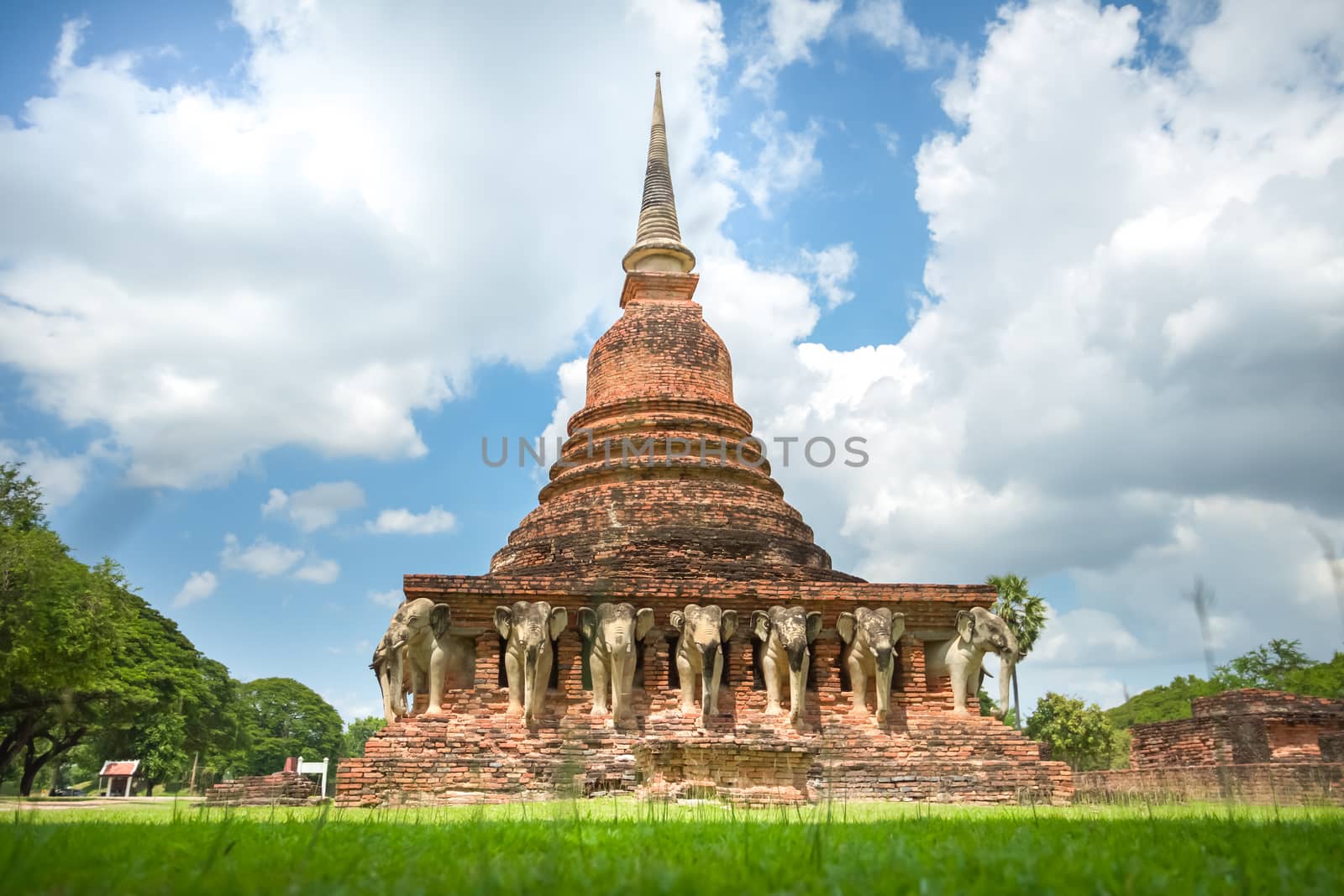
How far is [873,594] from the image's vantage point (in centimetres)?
1568

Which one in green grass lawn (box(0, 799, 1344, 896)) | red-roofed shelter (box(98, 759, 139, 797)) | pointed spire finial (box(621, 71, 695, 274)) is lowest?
red-roofed shelter (box(98, 759, 139, 797))

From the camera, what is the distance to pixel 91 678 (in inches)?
847

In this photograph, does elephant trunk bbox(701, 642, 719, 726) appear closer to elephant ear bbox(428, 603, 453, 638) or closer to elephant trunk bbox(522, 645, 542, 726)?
elephant trunk bbox(522, 645, 542, 726)

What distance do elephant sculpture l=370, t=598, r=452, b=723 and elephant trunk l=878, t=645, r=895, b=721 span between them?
691 cm

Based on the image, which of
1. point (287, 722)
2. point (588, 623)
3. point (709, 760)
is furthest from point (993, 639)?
point (287, 722)

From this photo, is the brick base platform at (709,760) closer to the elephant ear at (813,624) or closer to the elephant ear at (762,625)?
the elephant ear at (762,625)

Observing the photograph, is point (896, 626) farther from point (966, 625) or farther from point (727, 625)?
point (727, 625)

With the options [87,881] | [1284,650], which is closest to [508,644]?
[87,881]

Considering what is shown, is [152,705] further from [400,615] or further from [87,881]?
[87,881]

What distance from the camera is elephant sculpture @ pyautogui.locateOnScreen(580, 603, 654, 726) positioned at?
14.3m

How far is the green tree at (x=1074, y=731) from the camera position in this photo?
1315 inches

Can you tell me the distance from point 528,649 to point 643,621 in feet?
5.91

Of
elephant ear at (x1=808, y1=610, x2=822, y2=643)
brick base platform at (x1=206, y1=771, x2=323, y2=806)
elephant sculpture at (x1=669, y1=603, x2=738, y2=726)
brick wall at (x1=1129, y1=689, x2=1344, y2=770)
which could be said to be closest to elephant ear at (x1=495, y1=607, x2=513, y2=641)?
elephant sculpture at (x1=669, y1=603, x2=738, y2=726)

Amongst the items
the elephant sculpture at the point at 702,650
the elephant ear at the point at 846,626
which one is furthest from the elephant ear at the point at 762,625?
the elephant ear at the point at 846,626
